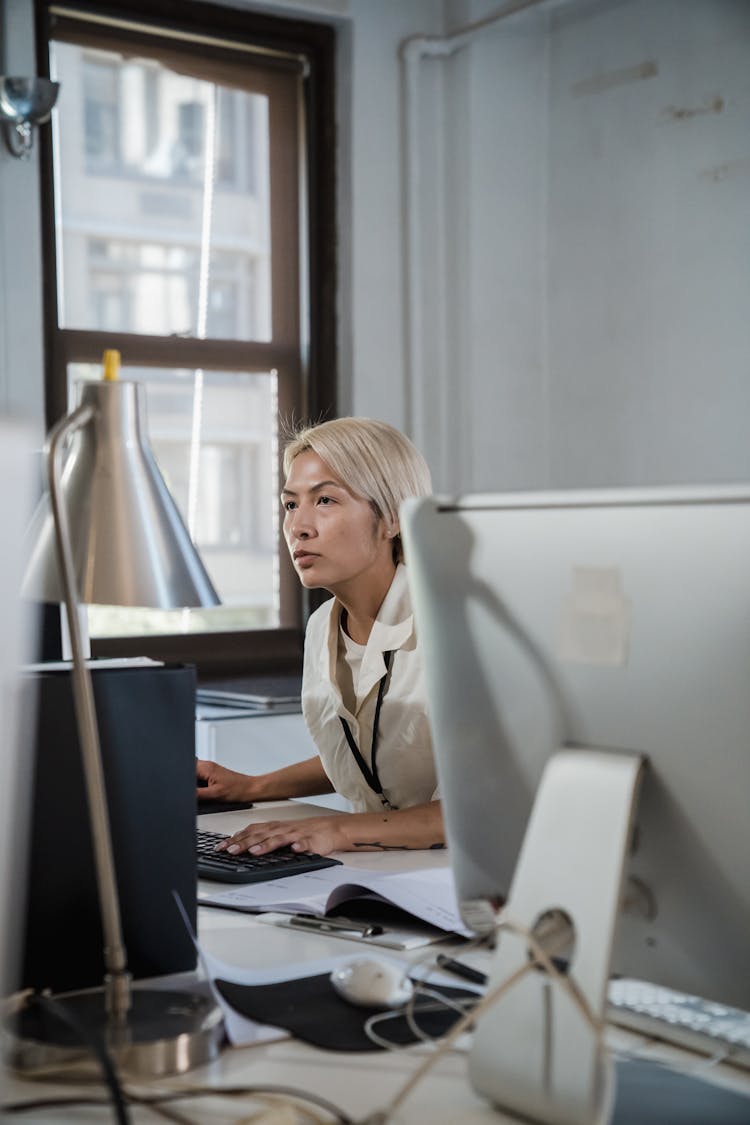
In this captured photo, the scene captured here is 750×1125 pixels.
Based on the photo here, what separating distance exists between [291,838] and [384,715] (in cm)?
45

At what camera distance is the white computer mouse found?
3.56ft

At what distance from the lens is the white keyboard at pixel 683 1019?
3.30ft

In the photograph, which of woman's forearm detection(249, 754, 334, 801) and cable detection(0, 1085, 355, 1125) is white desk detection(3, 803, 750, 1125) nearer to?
cable detection(0, 1085, 355, 1125)

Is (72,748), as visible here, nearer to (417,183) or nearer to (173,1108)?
(173,1108)

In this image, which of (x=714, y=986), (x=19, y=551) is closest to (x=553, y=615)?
(x=714, y=986)

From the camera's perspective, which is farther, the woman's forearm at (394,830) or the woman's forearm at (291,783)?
the woman's forearm at (291,783)

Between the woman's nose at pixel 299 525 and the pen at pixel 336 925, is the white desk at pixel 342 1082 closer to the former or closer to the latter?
the pen at pixel 336 925

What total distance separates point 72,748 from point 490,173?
10.5ft

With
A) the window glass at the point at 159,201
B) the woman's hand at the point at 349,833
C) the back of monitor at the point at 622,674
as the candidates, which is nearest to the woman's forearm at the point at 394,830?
the woman's hand at the point at 349,833

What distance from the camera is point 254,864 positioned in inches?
62.8

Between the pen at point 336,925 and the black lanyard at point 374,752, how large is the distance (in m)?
0.74

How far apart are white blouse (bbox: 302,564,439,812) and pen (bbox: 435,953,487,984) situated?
0.83m

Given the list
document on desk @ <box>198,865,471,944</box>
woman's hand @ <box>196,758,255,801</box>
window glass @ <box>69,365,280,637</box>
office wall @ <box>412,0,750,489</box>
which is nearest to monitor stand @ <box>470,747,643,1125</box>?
document on desk @ <box>198,865,471,944</box>

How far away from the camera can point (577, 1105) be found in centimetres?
84
